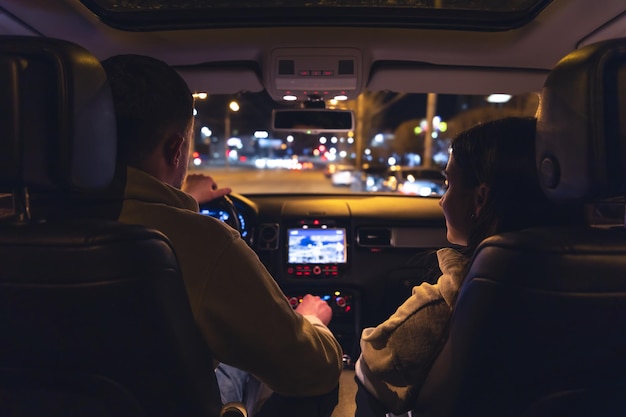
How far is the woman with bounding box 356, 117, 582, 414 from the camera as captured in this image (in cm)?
168

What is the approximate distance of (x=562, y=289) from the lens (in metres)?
1.39

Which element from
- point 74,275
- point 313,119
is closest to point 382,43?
point 313,119

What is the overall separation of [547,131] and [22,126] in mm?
1462

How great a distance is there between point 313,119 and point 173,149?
2.05 m

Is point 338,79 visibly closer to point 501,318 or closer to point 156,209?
point 156,209

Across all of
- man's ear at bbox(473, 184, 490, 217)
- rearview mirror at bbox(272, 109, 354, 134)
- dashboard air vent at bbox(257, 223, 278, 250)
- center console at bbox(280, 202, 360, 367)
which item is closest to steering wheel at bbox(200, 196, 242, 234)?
dashboard air vent at bbox(257, 223, 278, 250)

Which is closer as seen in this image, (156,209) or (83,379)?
(83,379)

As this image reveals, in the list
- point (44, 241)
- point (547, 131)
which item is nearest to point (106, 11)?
point (44, 241)

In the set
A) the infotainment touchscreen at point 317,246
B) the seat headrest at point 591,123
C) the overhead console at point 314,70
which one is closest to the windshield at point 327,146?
the overhead console at point 314,70

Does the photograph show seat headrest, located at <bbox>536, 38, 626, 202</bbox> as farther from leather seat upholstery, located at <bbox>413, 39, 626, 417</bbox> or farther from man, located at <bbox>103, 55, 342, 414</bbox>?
man, located at <bbox>103, 55, 342, 414</bbox>

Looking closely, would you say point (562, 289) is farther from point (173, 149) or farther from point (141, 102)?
point (141, 102)

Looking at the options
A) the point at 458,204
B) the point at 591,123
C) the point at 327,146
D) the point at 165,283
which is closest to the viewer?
the point at 591,123

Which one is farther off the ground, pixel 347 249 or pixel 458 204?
pixel 458 204

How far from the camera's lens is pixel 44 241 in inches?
55.7
